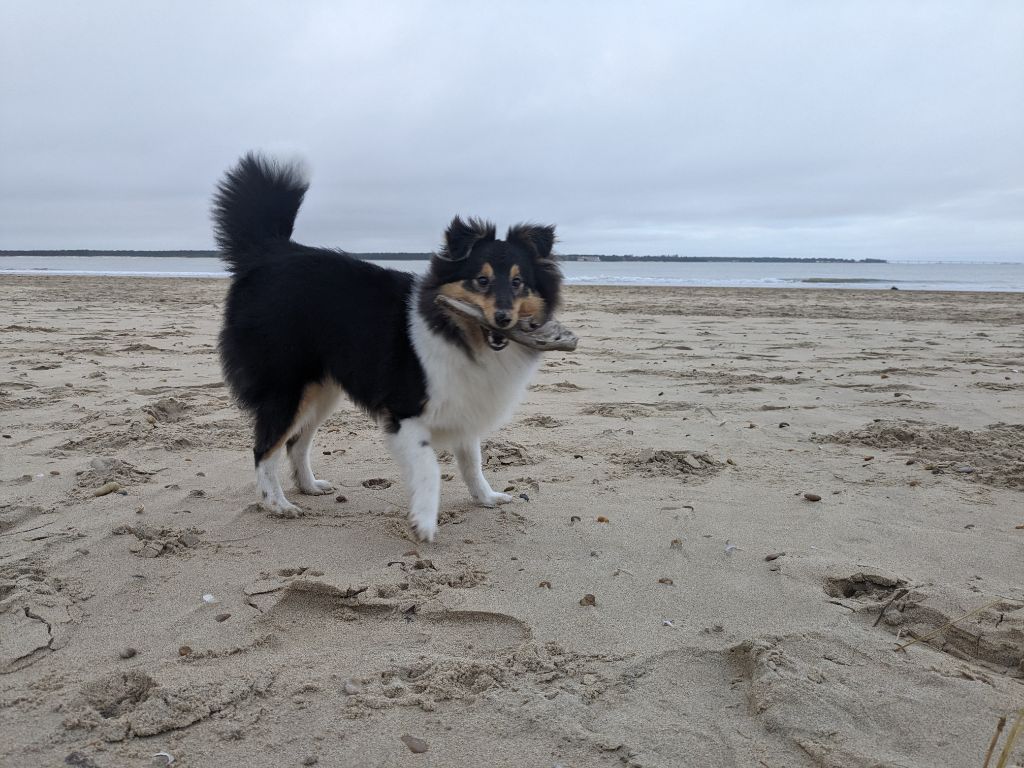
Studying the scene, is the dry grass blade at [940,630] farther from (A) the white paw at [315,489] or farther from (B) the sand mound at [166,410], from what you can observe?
(B) the sand mound at [166,410]

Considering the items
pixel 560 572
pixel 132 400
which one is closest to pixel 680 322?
pixel 132 400

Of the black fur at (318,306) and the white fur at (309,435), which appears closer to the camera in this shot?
the black fur at (318,306)

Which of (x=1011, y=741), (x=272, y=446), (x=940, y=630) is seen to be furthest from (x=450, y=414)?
(x=1011, y=741)

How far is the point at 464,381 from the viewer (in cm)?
370

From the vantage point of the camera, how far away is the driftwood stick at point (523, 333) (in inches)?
144

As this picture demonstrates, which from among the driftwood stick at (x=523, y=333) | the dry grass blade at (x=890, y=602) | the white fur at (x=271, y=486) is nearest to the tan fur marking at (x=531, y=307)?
the driftwood stick at (x=523, y=333)

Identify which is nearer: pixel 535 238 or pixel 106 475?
pixel 106 475

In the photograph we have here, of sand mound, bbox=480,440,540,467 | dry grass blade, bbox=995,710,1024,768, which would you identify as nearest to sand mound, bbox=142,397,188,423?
sand mound, bbox=480,440,540,467

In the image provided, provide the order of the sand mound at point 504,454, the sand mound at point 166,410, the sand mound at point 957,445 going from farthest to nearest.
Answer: the sand mound at point 166,410, the sand mound at point 504,454, the sand mound at point 957,445

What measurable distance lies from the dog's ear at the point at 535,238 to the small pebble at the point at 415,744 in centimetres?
286

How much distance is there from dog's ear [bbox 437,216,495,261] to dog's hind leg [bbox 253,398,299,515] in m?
1.19

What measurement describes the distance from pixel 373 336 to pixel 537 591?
1755 millimetres

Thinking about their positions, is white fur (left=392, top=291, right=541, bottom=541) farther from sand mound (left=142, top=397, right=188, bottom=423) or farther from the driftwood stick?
sand mound (left=142, top=397, right=188, bottom=423)

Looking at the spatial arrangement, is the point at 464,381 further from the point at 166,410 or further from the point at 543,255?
the point at 166,410
